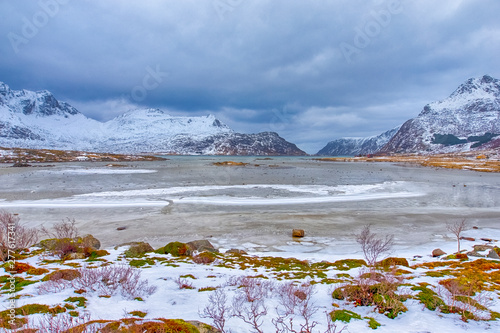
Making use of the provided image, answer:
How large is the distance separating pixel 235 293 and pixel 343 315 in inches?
108

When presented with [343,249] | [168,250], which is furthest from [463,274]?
[168,250]

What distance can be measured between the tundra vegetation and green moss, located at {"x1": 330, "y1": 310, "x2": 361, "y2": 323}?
2 centimetres

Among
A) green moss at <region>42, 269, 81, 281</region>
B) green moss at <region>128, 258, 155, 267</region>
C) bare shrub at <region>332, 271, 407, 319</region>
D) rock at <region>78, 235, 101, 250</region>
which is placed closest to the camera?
bare shrub at <region>332, 271, 407, 319</region>

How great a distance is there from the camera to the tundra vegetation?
468 centimetres

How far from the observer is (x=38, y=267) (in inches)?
322

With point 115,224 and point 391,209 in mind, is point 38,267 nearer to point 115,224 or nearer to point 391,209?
point 115,224

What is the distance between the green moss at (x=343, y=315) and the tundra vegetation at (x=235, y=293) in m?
0.02

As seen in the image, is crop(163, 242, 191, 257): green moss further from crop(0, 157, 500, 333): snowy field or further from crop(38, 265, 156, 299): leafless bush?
crop(38, 265, 156, 299): leafless bush

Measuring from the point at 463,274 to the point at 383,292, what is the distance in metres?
4.58

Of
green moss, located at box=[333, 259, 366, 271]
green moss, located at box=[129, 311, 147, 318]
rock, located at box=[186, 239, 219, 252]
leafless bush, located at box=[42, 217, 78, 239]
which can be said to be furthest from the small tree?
leafless bush, located at box=[42, 217, 78, 239]

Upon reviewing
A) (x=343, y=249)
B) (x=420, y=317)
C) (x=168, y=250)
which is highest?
(x=420, y=317)

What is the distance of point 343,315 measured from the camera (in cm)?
525

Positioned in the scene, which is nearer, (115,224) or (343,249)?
(343,249)

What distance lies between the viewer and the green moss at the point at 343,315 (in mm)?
5161
